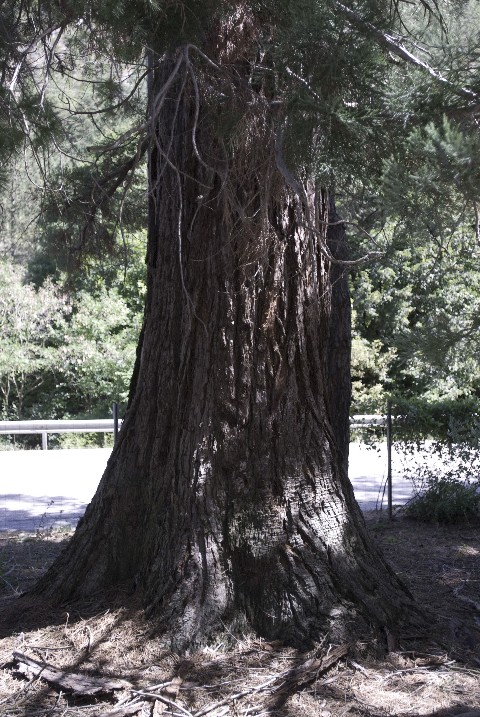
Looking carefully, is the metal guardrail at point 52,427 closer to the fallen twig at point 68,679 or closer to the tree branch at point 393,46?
the fallen twig at point 68,679

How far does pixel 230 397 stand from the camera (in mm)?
5121

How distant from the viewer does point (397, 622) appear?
508 cm

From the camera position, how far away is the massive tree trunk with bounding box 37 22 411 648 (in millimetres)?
4930

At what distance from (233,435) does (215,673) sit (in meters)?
1.35

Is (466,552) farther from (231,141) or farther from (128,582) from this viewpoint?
(231,141)

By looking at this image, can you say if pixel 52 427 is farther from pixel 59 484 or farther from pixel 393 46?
pixel 393 46

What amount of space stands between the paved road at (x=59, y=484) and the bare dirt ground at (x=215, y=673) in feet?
14.1

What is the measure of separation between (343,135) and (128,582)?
2.98m

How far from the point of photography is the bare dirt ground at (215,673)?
4.25 metres

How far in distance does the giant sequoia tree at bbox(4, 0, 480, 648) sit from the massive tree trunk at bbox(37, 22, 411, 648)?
0.01m

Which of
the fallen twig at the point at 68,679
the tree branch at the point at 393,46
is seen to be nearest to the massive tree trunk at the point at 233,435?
the fallen twig at the point at 68,679

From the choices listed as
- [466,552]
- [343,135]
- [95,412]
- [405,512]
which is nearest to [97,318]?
[95,412]

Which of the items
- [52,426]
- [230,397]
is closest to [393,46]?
[230,397]

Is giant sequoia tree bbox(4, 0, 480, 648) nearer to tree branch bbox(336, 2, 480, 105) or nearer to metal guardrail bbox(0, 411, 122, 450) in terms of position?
tree branch bbox(336, 2, 480, 105)
